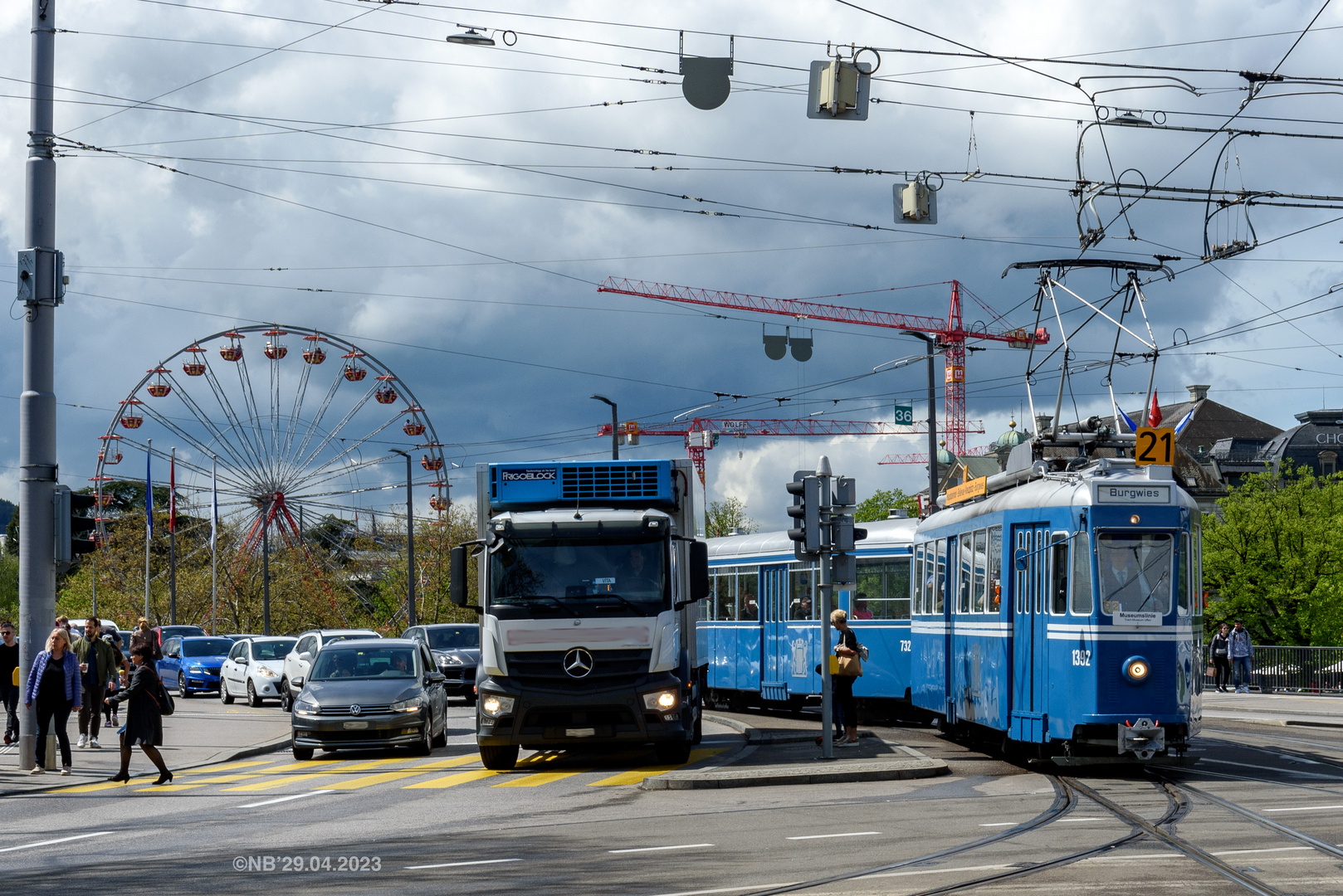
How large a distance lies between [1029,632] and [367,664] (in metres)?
9.22

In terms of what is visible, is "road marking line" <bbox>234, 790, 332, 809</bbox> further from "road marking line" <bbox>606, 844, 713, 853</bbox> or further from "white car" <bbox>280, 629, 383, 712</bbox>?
"white car" <bbox>280, 629, 383, 712</bbox>

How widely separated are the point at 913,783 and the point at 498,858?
596 centimetres

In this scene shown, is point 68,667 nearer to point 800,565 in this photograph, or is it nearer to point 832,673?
point 832,673

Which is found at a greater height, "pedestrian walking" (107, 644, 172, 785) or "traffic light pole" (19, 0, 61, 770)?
"traffic light pole" (19, 0, 61, 770)

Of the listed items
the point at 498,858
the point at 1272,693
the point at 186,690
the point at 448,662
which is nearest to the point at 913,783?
the point at 498,858

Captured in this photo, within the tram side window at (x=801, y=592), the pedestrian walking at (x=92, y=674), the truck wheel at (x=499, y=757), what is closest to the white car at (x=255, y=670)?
the pedestrian walking at (x=92, y=674)

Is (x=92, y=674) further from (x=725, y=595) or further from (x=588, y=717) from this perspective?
(x=725, y=595)

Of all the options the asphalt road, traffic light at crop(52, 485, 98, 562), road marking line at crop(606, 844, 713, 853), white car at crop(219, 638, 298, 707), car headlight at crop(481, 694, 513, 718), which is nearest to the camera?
the asphalt road

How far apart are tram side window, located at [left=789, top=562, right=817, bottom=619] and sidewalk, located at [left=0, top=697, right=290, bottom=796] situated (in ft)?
27.2

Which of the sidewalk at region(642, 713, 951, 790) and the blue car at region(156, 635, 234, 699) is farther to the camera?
the blue car at region(156, 635, 234, 699)

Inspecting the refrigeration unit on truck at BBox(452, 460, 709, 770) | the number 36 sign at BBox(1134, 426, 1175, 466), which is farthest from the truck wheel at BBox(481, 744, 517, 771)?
the number 36 sign at BBox(1134, 426, 1175, 466)

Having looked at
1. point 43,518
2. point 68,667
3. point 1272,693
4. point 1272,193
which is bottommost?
point 1272,693

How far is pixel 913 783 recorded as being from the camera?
15.2m

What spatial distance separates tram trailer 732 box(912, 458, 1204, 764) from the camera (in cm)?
1496
